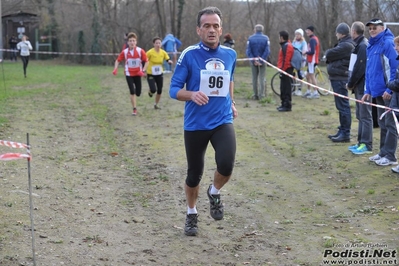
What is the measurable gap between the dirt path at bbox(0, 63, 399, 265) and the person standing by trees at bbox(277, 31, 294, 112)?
212 cm

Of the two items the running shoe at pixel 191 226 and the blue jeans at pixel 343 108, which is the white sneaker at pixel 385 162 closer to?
the blue jeans at pixel 343 108

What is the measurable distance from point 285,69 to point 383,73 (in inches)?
296

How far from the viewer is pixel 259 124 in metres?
14.8

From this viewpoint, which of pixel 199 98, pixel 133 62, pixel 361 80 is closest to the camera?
pixel 199 98

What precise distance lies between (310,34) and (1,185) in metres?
12.7

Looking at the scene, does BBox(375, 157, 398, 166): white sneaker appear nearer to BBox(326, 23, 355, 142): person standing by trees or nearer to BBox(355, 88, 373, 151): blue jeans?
BBox(355, 88, 373, 151): blue jeans

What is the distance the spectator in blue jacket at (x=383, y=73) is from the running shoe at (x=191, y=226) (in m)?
4.26

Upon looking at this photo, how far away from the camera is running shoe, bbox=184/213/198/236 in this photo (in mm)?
6660

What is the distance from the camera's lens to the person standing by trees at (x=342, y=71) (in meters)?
12.2

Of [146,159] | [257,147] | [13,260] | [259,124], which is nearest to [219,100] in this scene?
[13,260]

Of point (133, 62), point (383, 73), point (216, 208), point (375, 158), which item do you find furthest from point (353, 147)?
point (133, 62)

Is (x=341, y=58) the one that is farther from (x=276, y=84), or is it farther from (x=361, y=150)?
(x=276, y=84)

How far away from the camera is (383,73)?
391 inches

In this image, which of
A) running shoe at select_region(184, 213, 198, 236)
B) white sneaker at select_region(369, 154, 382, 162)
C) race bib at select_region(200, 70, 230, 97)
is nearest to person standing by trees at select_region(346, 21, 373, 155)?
white sneaker at select_region(369, 154, 382, 162)
